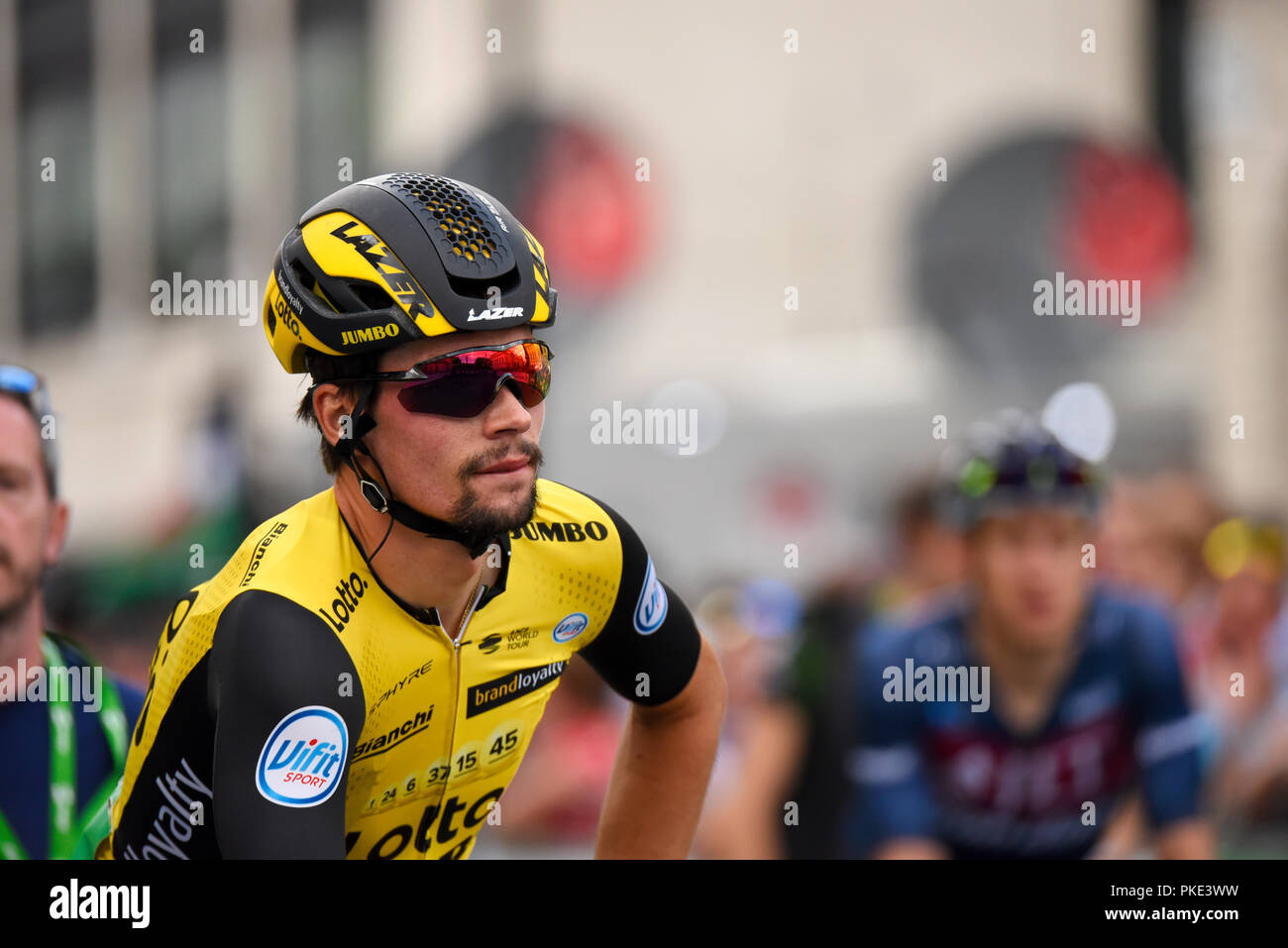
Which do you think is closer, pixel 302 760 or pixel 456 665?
pixel 302 760

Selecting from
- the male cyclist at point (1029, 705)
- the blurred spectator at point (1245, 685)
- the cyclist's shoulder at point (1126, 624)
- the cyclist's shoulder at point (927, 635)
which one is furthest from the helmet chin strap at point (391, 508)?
the blurred spectator at point (1245, 685)

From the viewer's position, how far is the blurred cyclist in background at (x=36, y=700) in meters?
4.05

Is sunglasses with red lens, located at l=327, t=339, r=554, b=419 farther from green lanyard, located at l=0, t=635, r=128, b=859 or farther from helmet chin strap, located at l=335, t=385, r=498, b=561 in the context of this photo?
green lanyard, located at l=0, t=635, r=128, b=859

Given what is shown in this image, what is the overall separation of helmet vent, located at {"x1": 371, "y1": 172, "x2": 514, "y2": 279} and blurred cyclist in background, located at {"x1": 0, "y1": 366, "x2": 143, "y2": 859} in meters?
1.60

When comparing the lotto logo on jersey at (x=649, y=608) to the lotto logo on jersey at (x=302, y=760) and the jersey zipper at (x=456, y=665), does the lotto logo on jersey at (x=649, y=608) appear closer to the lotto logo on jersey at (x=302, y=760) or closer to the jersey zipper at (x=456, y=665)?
the jersey zipper at (x=456, y=665)

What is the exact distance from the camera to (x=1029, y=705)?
221 inches

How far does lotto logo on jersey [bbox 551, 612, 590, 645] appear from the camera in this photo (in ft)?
11.1

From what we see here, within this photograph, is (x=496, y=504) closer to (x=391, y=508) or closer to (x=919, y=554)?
(x=391, y=508)

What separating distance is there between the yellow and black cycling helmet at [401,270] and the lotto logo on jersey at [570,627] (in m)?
0.69

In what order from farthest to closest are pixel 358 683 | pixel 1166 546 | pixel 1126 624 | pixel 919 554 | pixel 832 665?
pixel 1166 546
pixel 919 554
pixel 832 665
pixel 1126 624
pixel 358 683

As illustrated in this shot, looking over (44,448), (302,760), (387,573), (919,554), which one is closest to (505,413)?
(387,573)

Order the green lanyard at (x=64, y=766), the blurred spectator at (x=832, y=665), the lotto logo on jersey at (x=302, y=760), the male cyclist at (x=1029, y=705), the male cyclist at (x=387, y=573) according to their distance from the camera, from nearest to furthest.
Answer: the lotto logo on jersey at (x=302, y=760) → the male cyclist at (x=387, y=573) → the green lanyard at (x=64, y=766) → the male cyclist at (x=1029, y=705) → the blurred spectator at (x=832, y=665)

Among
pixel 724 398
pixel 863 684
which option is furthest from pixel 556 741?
pixel 724 398

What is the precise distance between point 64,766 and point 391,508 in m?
1.67
